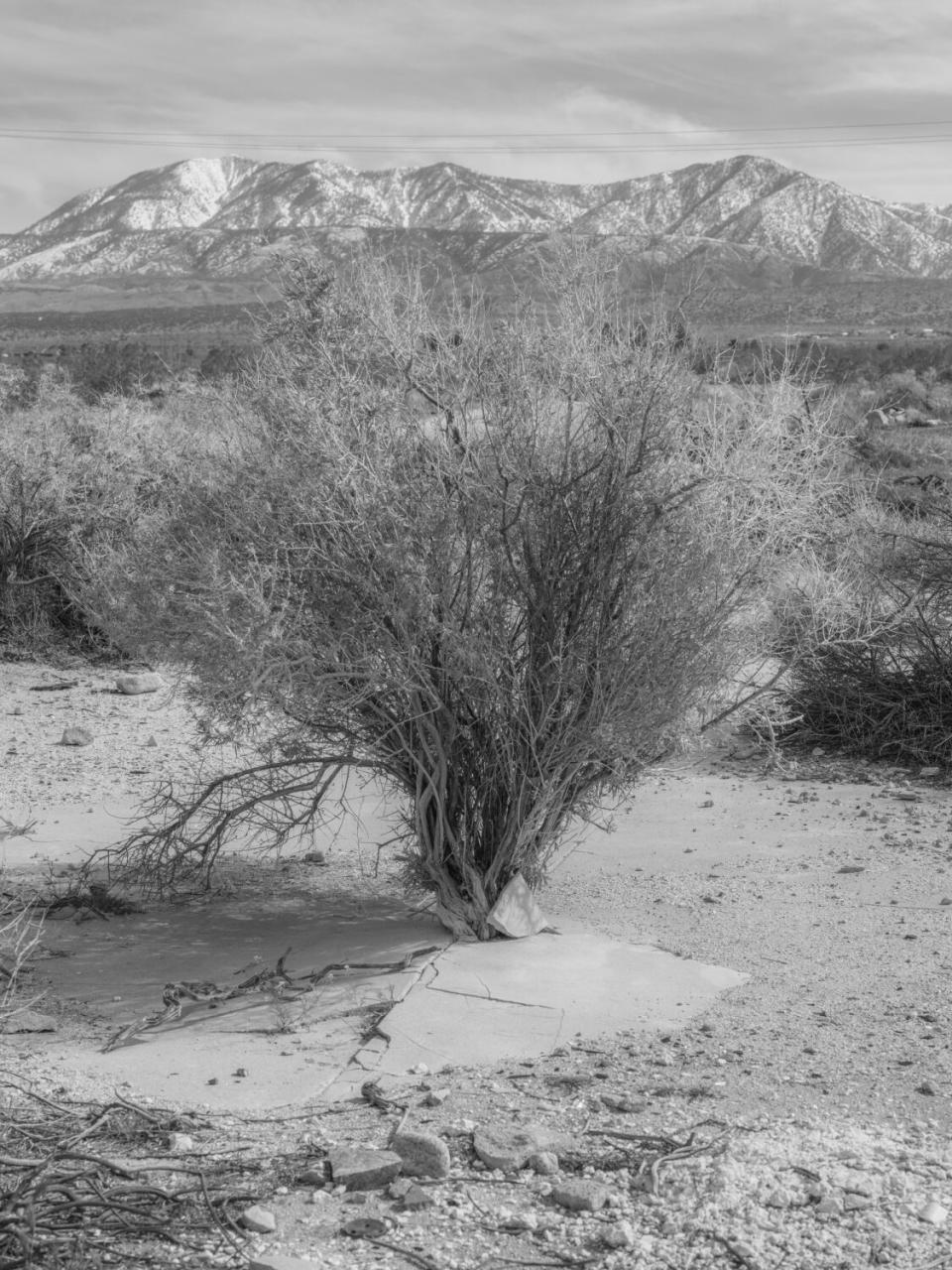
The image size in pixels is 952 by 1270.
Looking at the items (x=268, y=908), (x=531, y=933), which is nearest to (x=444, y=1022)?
(x=531, y=933)

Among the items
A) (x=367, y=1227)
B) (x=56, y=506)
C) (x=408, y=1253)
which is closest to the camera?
(x=408, y=1253)

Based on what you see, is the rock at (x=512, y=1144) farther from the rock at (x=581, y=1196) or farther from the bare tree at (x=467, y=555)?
the bare tree at (x=467, y=555)

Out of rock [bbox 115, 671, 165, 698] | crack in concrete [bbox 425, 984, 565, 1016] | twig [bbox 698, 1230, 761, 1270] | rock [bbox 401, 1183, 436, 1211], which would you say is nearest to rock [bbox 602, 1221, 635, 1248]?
twig [bbox 698, 1230, 761, 1270]

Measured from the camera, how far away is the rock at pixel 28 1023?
21.1 ft

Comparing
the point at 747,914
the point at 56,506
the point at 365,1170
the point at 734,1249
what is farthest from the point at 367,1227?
the point at 56,506

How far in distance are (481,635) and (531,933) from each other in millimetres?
1588

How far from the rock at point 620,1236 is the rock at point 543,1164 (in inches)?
16.3

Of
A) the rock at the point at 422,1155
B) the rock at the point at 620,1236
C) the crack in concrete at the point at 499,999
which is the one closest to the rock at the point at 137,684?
the crack in concrete at the point at 499,999

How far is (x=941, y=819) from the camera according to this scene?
10.0 metres

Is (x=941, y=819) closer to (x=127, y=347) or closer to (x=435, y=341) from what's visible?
(x=435, y=341)

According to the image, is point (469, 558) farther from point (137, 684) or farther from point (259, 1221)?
point (137, 684)

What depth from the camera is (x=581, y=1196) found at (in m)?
4.50

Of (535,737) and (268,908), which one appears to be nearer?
(535,737)

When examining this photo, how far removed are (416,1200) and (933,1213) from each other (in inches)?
60.3
